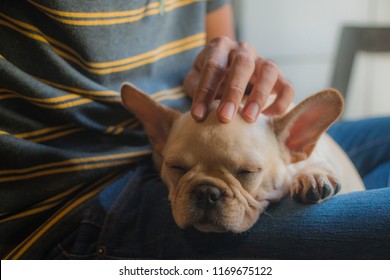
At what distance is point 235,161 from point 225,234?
4.5 inches

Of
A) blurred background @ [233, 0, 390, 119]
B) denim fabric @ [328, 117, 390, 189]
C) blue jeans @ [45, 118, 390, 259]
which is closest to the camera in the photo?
blue jeans @ [45, 118, 390, 259]

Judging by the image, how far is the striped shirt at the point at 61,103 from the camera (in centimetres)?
75

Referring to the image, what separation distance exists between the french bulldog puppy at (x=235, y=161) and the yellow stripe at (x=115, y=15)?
12 cm

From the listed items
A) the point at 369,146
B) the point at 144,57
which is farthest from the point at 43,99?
the point at 369,146

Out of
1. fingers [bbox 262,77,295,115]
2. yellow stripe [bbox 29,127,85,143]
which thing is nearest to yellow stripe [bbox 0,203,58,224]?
yellow stripe [bbox 29,127,85,143]

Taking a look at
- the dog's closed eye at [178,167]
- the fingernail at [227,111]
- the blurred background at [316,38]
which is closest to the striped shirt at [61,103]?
the dog's closed eye at [178,167]

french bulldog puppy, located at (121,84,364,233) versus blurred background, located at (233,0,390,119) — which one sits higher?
french bulldog puppy, located at (121,84,364,233)

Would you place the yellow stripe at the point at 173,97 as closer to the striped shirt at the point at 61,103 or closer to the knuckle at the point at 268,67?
the striped shirt at the point at 61,103

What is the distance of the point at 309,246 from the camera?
0.65 meters

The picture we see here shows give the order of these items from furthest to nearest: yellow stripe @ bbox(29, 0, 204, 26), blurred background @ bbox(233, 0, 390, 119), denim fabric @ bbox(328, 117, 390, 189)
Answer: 1. blurred background @ bbox(233, 0, 390, 119)
2. denim fabric @ bbox(328, 117, 390, 189)
3. yellow stripe @ bbox(29, 0, 204, 26)

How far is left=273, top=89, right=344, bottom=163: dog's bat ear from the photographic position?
806 mm

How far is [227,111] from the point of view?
73 cm

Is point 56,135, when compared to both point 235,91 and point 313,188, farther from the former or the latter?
point 313,188

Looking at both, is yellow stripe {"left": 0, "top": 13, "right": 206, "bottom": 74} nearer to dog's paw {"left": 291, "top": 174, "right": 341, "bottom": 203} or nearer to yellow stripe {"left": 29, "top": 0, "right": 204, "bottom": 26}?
yellow stripe {"left": 29, "top": 0, "right": 204, "bottom": 26}
